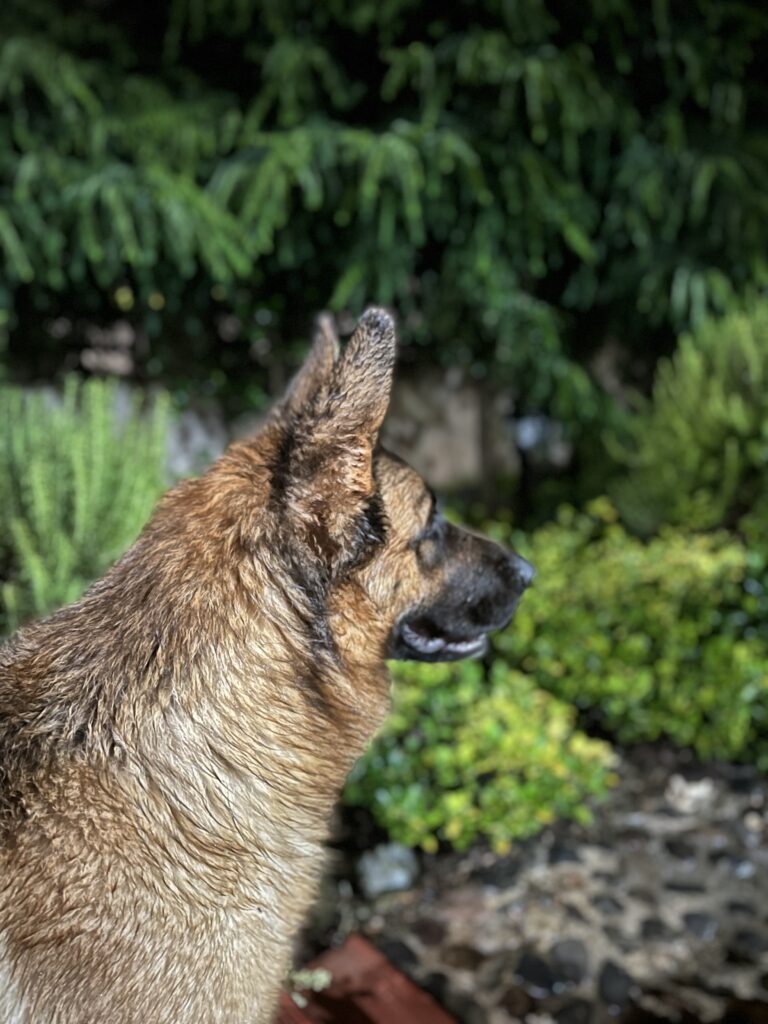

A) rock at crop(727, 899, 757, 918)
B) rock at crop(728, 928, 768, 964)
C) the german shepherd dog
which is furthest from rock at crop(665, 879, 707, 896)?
the german shepherd dog

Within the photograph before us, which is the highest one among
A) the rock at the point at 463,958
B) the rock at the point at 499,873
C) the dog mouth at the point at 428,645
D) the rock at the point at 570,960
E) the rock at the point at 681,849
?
the dog mouth at the point at 428,645

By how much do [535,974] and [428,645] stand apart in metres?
1.64

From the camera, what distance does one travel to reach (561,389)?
5434 mm

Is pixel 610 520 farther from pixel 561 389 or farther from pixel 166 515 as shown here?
pixel 166 515

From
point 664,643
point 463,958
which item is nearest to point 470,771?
point 463,958

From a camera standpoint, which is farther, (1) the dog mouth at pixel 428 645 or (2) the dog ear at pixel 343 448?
(1) the dog mouth at pixel 428 645

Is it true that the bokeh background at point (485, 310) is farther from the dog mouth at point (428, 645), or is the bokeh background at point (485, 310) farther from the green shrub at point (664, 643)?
the dog mouth at point (428, 645)

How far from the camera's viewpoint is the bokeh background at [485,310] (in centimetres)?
326

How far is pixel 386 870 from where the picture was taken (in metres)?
3.21

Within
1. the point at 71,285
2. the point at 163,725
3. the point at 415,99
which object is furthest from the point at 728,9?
the point at 163,725

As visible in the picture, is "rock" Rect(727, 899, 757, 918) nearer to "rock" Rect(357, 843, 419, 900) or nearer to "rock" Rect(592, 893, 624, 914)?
"rock" Rect(592, 893, 624, 914)

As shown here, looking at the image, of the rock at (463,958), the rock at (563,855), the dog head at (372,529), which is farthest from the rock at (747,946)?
the dog head at (372,529)

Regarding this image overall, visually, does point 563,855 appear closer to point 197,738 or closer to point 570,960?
point 570,960

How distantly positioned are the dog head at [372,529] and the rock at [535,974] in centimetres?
144
